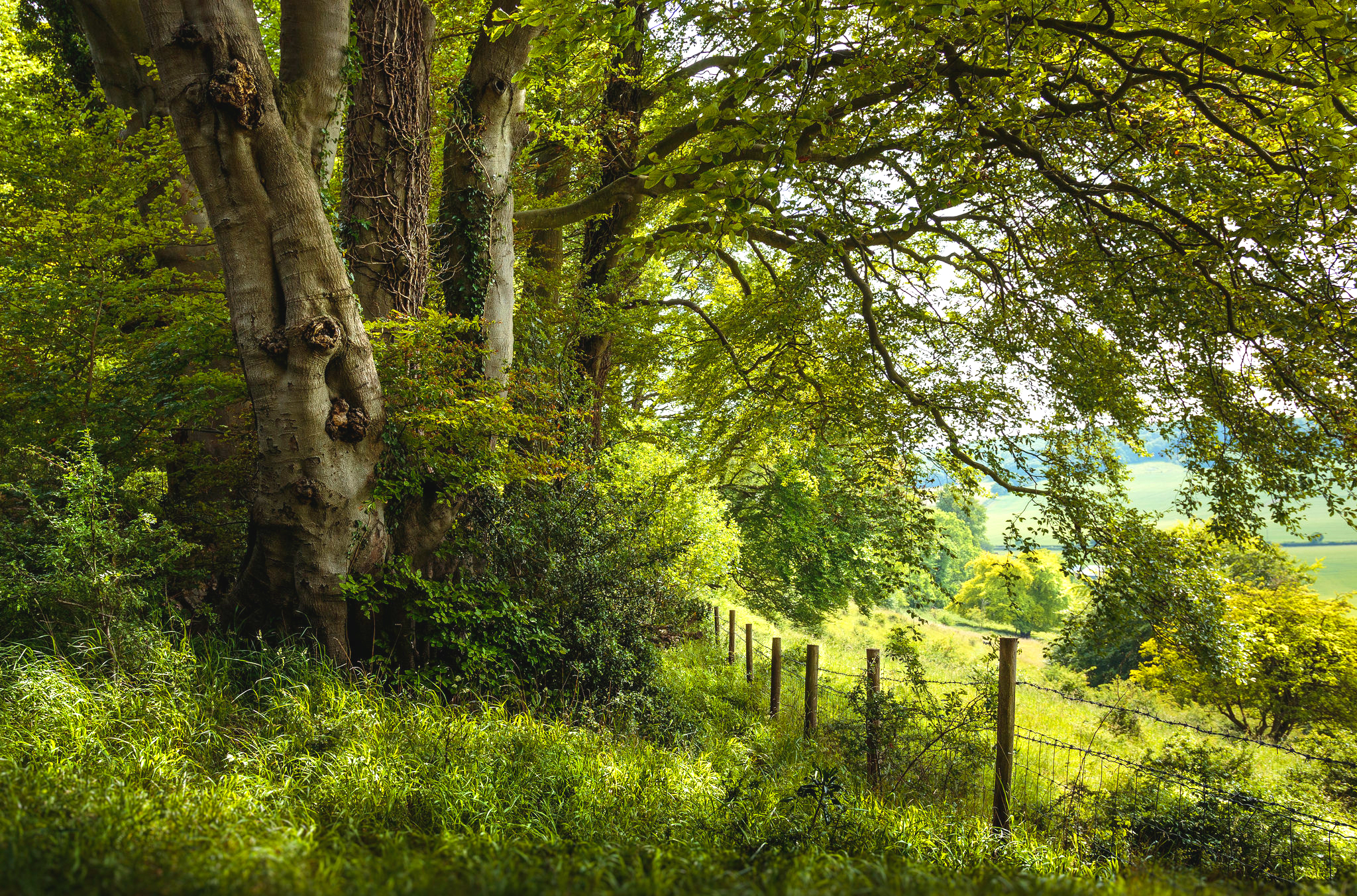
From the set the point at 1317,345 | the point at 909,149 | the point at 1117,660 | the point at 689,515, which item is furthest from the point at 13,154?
the point at 1117,660

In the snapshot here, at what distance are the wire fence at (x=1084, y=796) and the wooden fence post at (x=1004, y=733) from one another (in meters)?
0.01

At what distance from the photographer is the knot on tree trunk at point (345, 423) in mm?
4590

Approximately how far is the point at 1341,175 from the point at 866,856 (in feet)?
18.5

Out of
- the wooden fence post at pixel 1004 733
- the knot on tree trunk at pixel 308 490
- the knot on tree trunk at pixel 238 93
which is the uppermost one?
the knot on tree trunk at pixel 238 93

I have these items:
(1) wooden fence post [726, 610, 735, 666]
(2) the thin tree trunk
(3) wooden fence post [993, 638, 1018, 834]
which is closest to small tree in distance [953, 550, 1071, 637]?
(1) wooden fence post [726, 610, 735, 666]

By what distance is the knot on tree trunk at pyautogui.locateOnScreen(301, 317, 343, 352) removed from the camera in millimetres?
4367

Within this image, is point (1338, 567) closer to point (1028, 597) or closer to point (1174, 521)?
point (1174, 521)

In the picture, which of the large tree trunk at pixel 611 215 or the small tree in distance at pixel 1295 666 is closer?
the large tree trunk at pixel 611 215

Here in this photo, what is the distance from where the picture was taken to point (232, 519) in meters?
5.96

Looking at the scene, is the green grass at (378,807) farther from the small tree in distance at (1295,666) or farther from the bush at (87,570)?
the small tree in distance at (1295,666)

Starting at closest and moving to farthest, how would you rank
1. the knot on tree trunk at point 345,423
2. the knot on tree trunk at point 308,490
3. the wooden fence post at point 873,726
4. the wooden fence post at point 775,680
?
1. the knot on tree trunk at point 308,490
2. the knot on tree trunk at point 345,423
3. the wooden fence post at point 873,726
4. the wooden fence post at point 775,680

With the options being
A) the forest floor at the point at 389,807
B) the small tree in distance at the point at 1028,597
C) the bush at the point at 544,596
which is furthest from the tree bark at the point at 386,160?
the small tree in distance at the point at 1028,597

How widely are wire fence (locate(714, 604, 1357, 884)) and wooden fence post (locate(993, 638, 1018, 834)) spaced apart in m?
0.01

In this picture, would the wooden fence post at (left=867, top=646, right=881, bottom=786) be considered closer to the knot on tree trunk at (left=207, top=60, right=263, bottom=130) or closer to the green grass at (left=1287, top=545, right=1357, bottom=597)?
the knot on tree trunk at (left=207, top=60, right=263, bottom=130)
